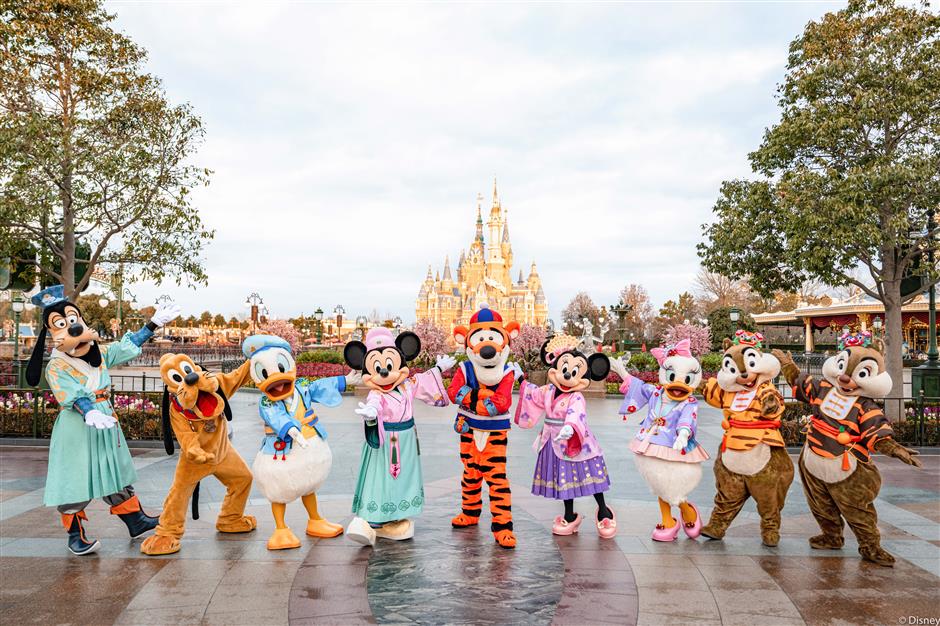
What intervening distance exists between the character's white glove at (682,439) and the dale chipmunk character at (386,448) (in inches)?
87.8

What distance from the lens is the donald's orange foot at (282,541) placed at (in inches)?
212

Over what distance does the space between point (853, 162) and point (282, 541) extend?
1225 cm

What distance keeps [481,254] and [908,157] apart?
258 feet

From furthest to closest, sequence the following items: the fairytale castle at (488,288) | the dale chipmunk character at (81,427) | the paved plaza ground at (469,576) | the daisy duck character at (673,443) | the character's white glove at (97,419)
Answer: the fairytale castle at (488,288), the daisy duck character at (673,443), the dale chipmunk character at (81,427), the character's white glove at (97,419), the paved plaza ground at (469,576)

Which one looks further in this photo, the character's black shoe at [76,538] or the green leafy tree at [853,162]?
the green leafy tree at [853,162]

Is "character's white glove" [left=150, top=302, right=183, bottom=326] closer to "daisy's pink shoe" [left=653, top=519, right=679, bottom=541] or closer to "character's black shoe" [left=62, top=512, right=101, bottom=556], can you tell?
"character's black shoe" [left=62, top=512, right=101, bottom=556]

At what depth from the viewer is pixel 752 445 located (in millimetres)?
5520

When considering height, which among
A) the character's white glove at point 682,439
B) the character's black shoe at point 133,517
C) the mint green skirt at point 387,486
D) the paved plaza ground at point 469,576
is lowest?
the paved plaza ground at point 469,576

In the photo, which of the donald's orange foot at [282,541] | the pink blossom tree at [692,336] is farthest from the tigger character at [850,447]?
the pink blossom tree at [692,336]

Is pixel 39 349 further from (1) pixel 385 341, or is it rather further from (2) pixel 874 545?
(2) pixel 874 545

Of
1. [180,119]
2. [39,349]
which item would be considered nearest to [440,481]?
[39,349]

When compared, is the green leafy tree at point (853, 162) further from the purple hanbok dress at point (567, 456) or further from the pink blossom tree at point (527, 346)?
the pink blossom tree at point (527, 346)

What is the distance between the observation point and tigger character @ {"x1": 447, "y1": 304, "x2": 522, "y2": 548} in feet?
18.6

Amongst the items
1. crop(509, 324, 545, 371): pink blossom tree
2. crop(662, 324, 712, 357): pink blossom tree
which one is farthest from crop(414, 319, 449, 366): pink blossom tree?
crop(662, 324, 712, 357): pink blossom tree
